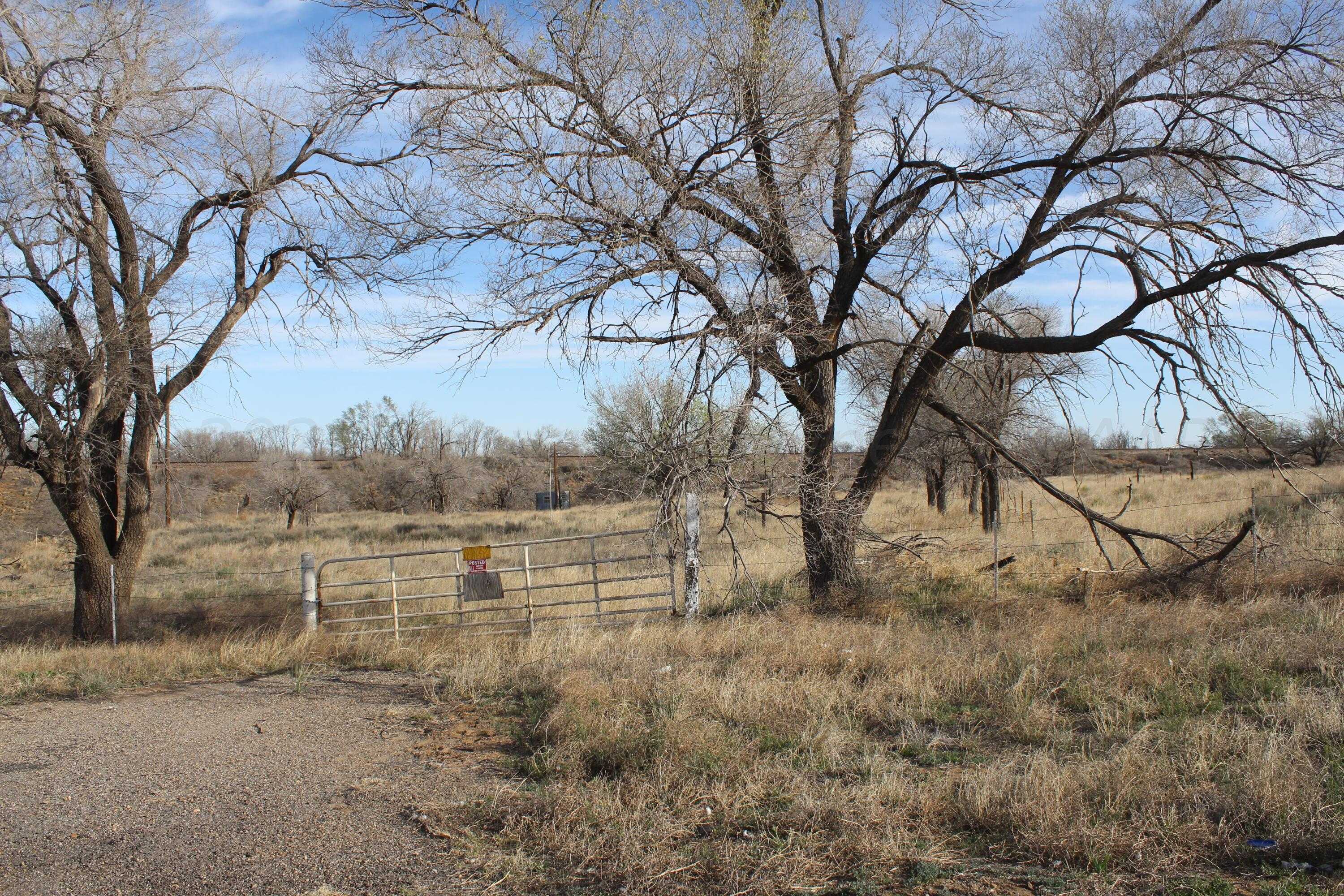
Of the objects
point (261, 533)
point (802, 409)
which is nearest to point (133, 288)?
point (802, 409)

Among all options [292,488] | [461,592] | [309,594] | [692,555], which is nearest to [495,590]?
[461,592]

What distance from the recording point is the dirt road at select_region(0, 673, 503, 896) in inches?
197

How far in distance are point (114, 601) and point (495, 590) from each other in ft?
17.6

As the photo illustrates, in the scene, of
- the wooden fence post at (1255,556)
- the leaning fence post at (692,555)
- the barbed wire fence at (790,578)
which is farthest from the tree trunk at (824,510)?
the wooden fence post at (1255,556)

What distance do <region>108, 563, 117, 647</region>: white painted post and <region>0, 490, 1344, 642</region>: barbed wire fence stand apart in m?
1.13

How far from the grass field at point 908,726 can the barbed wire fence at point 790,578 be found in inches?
5.6

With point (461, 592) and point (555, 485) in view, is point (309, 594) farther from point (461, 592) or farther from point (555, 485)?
point (555, 485)

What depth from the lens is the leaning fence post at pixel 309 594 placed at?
12.7 meters

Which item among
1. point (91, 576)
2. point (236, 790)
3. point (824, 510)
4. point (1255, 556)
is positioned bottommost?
point (236, 790)

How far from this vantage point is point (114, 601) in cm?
1289

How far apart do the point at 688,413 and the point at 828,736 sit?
13.4ft

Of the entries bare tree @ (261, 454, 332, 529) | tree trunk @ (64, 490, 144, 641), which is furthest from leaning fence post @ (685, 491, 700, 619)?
bare tree @ (261, 454, 332, 529)

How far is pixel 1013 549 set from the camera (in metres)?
17.3

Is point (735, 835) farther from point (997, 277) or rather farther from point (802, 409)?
point (997, 277)
